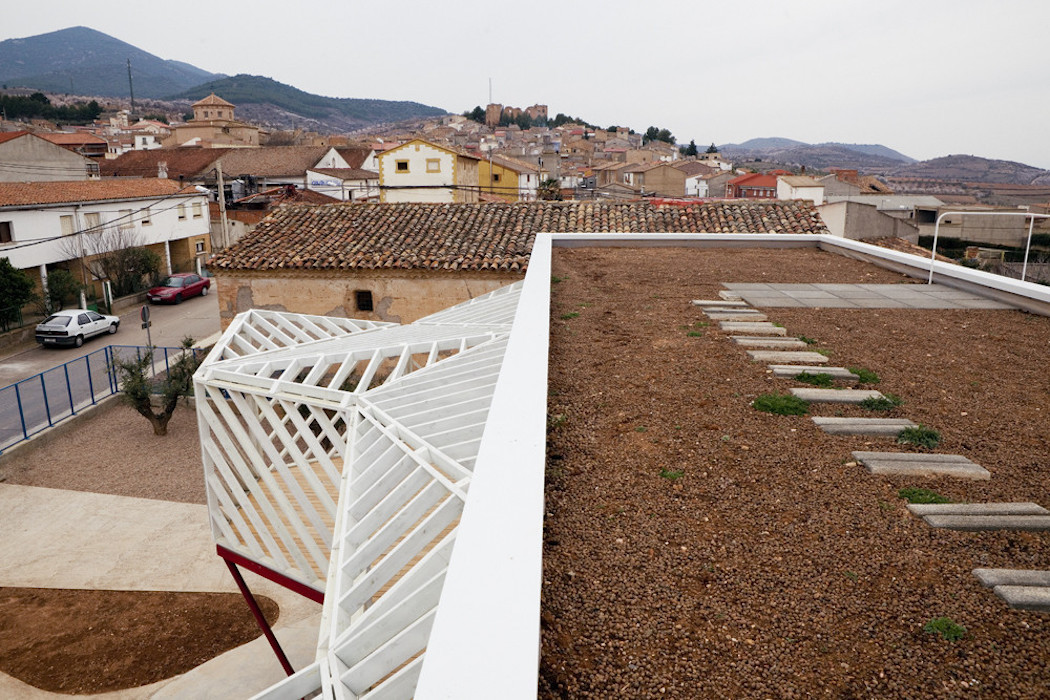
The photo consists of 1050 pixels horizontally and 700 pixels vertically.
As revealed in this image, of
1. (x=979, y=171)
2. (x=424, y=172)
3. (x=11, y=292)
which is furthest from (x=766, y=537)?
(x=979, y=171)

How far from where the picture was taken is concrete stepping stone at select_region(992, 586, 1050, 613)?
286 cm

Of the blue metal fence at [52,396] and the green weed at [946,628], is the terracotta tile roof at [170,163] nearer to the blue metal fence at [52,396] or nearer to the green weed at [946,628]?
the blue metal fence at [52,396]

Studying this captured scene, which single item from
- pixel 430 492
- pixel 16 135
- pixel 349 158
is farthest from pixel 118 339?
pixel 349 158

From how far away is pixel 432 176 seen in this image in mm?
41000

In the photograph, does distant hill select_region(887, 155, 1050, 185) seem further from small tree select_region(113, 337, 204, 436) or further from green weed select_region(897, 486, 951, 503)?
green weed select_region(897, 486, 951, 503)

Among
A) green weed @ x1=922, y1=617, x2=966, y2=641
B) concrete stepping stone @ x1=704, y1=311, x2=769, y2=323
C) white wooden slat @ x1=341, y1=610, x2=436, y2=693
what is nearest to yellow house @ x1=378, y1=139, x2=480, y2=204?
concrete stepping stone @ x1=704, y1=311, x2=769, y2=323

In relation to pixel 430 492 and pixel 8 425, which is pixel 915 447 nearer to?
pixel 430 492

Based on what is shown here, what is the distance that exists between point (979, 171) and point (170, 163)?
124 m

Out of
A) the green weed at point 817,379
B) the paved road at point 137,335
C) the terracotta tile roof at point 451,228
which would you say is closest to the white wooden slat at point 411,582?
the green weed at point 817,379

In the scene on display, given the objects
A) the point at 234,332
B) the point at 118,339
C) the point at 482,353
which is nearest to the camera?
the point at 482,353

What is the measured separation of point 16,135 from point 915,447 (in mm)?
50415

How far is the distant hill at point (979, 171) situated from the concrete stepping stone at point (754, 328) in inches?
4539

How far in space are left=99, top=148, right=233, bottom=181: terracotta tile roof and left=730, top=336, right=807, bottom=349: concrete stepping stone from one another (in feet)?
191

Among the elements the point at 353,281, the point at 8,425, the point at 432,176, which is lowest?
the point at 8,425
